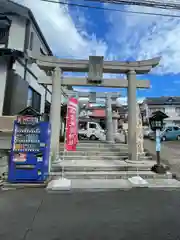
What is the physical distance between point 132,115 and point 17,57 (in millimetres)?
6777

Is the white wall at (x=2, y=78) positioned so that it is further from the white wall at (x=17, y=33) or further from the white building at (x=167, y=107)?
the white building at (x=167, y=107)

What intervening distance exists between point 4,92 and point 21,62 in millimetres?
2147

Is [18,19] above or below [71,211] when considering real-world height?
above

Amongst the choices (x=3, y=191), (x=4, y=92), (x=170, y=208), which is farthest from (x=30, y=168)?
(x=4, y=92)

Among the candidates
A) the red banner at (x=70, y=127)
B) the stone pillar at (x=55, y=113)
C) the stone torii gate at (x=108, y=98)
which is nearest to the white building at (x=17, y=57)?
the stone pillar at (x=55, y=113)

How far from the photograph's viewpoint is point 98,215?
3.32m

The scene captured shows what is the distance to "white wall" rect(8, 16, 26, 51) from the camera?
10.4m

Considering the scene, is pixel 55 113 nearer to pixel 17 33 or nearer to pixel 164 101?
pixel 17 33

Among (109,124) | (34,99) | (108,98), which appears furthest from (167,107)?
(34,99)

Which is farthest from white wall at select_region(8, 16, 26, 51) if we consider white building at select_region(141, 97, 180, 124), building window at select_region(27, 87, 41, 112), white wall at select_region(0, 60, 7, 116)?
white building at select_region(141, 97, 180, 124)

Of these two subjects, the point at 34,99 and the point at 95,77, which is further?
the point at 34,99

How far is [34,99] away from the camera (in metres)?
12.3

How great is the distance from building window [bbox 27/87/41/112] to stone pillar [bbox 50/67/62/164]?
4662 mm

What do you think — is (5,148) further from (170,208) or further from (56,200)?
(170,208)
